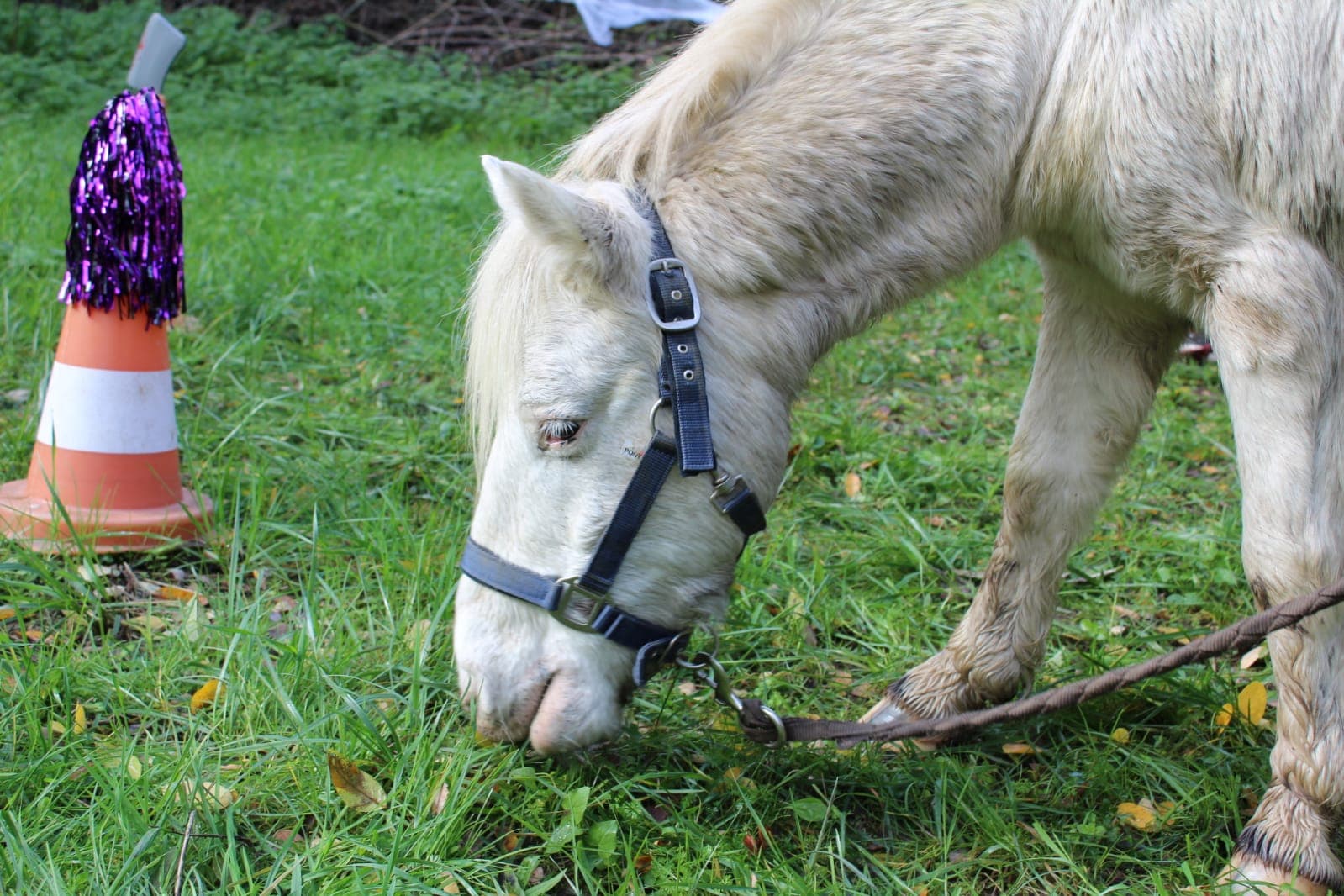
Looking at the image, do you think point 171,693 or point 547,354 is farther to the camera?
point 171,693

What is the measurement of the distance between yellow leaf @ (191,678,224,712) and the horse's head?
26.4 inches

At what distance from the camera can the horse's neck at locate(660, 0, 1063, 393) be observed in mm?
2055

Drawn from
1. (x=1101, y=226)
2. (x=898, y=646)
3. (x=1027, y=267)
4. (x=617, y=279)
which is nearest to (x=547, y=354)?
(x=617, y=279)

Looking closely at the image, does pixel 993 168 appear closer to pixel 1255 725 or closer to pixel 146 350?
pixel 1255 725

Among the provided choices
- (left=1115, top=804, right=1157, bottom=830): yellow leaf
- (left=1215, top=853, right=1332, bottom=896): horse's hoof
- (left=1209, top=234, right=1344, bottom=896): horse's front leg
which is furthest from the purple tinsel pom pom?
(left=1215, top=853, right=1332, bottom=896): horse's hoof

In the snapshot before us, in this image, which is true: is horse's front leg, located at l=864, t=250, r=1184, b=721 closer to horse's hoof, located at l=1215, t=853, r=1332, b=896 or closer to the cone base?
horse's hoof, located at l=1215, t=853, r=1332, b=896

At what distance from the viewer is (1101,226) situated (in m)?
2.14

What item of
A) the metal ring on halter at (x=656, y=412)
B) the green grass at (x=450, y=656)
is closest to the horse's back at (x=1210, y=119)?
the metal ring on halter at (x=656, y=412)

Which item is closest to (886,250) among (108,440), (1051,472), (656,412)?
(656,412)

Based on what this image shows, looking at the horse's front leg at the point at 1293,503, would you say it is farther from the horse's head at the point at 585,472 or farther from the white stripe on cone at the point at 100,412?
the white stripe on cone at the point at 100,412

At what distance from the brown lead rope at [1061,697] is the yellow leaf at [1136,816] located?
314 mm

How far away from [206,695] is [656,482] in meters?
1.21

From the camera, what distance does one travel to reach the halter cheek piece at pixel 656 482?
197 centimetres

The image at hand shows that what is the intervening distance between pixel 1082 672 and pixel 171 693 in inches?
85.9
